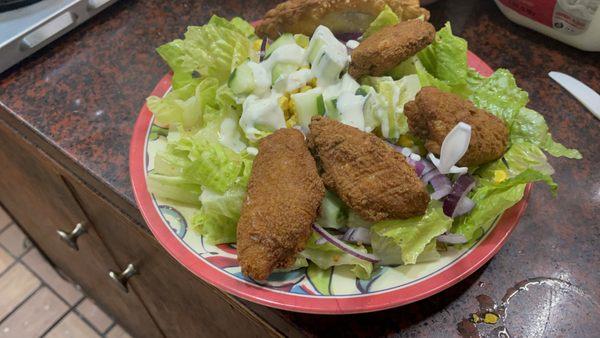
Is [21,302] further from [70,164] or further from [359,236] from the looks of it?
[359,236]

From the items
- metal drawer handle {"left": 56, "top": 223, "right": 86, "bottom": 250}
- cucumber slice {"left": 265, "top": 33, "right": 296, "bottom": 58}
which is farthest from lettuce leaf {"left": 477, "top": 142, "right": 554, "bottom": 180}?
metal drawer handle {"left": 56, "top": 223, "right": 86, "bottom": 250}

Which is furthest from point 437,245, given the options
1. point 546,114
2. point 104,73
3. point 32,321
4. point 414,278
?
point 32,321

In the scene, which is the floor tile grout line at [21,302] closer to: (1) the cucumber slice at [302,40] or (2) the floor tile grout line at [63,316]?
(2) the floor tile grout line at [63,316]

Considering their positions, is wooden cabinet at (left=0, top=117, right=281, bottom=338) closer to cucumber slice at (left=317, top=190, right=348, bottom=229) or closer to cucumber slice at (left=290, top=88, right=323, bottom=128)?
cucumber slice at (left=317, top=190, right=348, bottom=229)

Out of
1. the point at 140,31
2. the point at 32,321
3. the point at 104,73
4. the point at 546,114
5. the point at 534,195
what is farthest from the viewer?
the point at 32,321

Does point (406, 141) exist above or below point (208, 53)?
below

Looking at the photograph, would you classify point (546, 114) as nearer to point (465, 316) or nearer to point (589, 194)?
point (589, 194)

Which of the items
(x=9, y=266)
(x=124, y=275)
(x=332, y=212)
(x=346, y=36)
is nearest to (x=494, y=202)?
(x=332, y=212)

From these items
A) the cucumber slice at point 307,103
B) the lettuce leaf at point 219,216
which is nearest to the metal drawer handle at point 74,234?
the lettuce leaf at point 219,216
